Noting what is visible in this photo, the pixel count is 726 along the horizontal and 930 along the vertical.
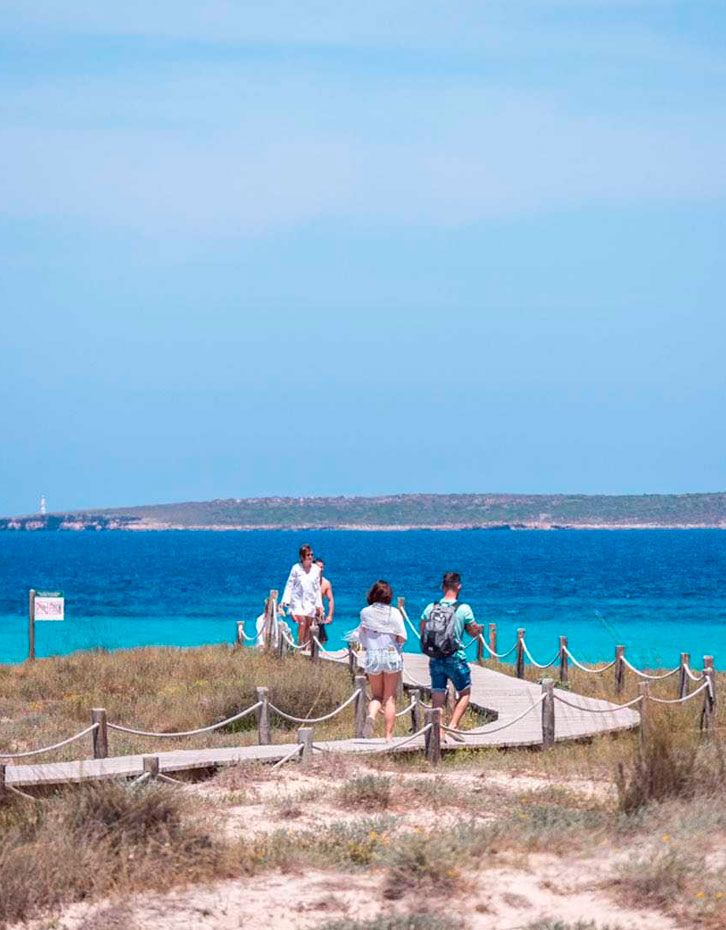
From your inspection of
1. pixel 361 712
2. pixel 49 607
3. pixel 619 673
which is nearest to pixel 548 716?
pixel 361 712

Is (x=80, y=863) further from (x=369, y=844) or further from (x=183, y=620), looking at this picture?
(x=183, y=620)

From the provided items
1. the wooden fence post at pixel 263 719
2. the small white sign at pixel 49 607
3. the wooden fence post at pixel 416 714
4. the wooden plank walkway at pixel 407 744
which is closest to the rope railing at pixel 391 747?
the wooden plank walkway at pixel 407 744

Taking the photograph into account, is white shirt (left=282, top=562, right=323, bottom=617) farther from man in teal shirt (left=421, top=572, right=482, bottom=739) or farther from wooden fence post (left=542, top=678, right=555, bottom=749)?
wooden fence post (left=542, top=678, right=555, bottom=749)

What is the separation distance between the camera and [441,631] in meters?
14.2

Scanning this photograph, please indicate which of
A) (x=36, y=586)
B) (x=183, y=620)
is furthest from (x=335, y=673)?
(x=36, y=586)

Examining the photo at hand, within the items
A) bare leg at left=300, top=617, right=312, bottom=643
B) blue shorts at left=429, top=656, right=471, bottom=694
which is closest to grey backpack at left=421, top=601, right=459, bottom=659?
blue shorts at left=429, top=656, right=471, bottom=694

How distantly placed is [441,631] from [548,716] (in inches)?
53.8

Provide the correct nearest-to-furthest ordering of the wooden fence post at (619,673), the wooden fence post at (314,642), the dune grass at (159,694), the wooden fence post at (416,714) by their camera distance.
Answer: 1. the wooden fence post at (416,714)
2. the dune grass at (159,694)
3. the wooden fence post at (619,673)
4. the wooden fence post at (314,642)

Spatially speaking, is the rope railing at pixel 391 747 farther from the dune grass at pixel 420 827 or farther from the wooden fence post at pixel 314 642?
the wooden fence post at pixel 314 642

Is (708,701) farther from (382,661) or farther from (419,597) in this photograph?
(419,597)

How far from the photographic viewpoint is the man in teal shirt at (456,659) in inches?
560

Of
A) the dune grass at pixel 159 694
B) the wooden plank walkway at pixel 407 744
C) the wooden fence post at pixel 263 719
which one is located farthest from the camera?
the dune grass at pixel 159 694

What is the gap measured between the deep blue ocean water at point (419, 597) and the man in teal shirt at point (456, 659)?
20.5ft

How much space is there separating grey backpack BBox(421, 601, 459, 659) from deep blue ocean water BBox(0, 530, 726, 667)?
21.8ft
